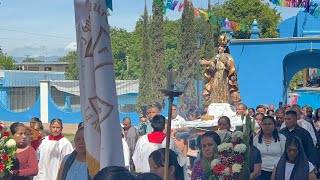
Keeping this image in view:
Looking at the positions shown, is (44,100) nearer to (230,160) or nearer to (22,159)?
(22,159)

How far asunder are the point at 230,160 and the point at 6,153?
242 cm

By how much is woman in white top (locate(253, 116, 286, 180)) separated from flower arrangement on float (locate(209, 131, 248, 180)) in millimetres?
1535

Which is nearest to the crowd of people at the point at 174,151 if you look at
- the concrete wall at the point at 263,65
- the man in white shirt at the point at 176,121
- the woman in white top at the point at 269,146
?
the woman in white top at the point at 269,146

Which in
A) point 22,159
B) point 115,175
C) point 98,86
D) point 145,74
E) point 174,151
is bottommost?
point 22,159

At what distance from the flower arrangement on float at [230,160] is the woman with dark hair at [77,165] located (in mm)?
1376

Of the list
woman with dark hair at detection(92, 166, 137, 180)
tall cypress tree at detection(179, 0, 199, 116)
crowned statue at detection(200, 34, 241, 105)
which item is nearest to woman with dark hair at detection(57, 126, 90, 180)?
woman with dark hair at detection(92, 166, 137, 180)

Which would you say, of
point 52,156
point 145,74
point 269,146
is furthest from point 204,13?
point 52,156

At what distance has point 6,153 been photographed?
7.16 m

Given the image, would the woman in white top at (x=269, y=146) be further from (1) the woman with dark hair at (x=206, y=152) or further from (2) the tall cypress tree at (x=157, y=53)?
(2) the tall cypress tree at (x=157, y=53)

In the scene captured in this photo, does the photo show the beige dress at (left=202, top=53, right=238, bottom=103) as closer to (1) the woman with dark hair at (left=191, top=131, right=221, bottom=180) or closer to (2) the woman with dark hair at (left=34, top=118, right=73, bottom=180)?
(2) the woman with dark hair at (left=34, top=118, right=73, bottom=180)

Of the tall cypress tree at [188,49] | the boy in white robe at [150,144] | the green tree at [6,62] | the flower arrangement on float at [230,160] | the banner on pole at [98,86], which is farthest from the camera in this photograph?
the green tree at [6,62]

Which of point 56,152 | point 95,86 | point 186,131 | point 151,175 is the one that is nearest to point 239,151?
point 56,152

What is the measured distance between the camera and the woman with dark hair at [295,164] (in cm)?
735

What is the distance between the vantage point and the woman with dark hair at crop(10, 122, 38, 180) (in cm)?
729
